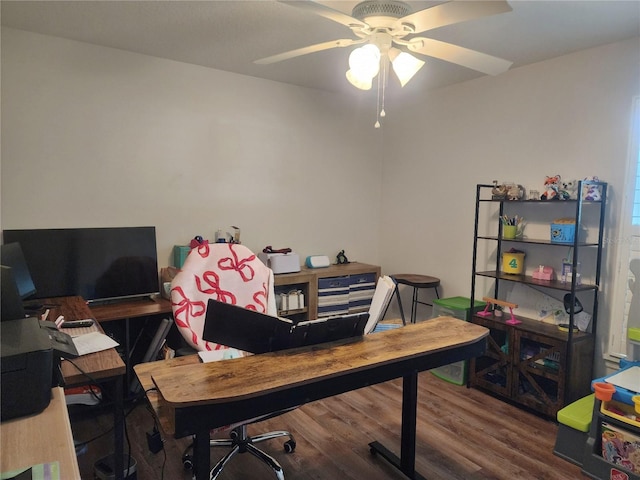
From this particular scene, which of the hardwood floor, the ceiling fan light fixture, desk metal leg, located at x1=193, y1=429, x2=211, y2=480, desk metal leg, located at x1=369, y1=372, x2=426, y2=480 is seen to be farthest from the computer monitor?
the ceiling fan light fixture

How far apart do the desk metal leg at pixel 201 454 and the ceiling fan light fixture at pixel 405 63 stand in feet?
5.72

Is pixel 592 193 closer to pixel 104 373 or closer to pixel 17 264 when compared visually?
pixel 104 373

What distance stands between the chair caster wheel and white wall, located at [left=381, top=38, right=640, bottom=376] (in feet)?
6.82

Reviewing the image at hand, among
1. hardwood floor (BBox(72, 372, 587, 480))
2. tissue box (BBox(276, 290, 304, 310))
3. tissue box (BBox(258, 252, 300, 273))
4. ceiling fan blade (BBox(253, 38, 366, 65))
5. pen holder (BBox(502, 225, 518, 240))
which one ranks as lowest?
hardwood floor (BBox(72, 372, 587, 480))

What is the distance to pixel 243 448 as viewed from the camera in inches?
89.5

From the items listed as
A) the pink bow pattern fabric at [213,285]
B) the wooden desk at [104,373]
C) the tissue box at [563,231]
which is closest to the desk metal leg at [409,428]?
the pink bow pattern fabric at [213,285]

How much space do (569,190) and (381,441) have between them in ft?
7.01

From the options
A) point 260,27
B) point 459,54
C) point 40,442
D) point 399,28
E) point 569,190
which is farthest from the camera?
point 569,190

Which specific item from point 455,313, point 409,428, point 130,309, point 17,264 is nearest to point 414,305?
point 455,313

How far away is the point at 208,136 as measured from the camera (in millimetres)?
3508

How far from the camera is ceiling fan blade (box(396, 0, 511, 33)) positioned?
4.88 feet

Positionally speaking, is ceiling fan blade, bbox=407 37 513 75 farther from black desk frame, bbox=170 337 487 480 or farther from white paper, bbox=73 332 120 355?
white paper, bbox=73 332 120 355

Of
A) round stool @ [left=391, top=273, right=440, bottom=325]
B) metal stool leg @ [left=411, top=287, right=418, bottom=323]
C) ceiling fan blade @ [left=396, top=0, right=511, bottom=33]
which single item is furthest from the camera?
metal stool leg @ [left=411, top=287, right=418, bottom=323]

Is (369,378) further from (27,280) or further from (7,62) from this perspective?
(7,62)
